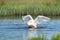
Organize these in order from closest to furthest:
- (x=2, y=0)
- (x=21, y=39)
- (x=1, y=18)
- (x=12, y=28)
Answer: (x=21, y=39) < (x=12, y=28) < (x=1, y=18) < (x=2, y=0)

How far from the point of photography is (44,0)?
105 ft

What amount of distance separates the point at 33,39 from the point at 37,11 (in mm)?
16727

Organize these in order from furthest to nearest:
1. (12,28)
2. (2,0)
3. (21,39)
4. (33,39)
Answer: (2,0)
(12,28)
(21,39)
(33,39)

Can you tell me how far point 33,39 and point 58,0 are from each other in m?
23.6

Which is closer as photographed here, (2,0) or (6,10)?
(6,10)

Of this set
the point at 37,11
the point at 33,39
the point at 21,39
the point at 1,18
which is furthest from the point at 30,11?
the point at 33,39

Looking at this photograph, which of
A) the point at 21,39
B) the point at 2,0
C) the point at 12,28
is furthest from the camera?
the point at 2,0

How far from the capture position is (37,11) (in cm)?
2616

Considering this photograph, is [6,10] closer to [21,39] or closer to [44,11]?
[44,11]

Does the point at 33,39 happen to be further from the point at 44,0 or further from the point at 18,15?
the point at 44,0

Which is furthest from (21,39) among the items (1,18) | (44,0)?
(44,0)

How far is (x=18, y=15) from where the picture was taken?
2653 cm

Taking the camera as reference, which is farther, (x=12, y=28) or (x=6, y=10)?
(x=6, y=10)

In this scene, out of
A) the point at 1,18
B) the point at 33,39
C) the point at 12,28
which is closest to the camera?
the point at 33,39
